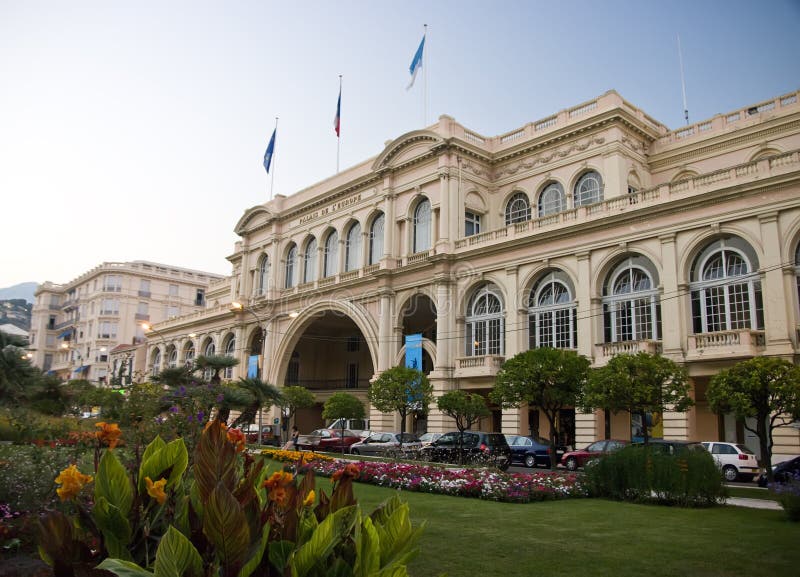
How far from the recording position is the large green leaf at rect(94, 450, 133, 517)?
372cm

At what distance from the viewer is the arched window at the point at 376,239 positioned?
1837 inches

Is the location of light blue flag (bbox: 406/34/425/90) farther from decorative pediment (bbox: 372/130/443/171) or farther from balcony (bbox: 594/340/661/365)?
balcony (bbox: 594/340/661/365)

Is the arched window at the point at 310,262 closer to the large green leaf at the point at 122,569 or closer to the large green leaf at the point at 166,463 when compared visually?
the large green leaf at the point at 166,463

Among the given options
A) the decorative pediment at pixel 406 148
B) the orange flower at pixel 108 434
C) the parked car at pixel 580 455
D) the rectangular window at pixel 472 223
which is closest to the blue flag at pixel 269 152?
the decorative pediment at pixel 406 148

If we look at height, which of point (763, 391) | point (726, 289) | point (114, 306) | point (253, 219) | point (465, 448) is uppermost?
point (253, 219)

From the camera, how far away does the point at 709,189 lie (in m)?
28.9

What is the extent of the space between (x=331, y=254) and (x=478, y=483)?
37.1m

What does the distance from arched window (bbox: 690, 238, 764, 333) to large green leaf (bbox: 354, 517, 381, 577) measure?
27976 millimetres

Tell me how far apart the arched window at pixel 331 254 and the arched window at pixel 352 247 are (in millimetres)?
866

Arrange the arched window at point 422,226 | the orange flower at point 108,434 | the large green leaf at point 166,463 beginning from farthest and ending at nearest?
the arched window at point 422,226, the orange flower at point 108,434, the large green leaf at point 166,463

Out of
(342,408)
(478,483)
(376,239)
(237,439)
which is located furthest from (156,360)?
(237,439)

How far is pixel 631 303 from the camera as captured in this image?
3195cm

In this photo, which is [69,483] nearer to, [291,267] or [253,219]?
[291,267]

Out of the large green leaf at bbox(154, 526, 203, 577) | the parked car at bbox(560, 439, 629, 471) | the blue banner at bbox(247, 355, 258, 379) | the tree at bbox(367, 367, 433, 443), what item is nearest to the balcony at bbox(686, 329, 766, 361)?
the parked car at bbox(560, 439, 629, 471)
